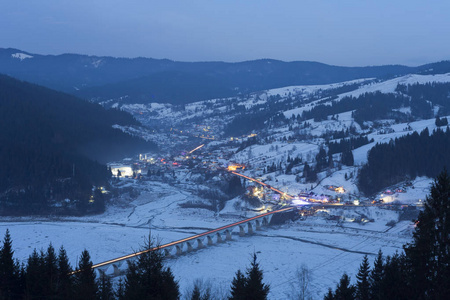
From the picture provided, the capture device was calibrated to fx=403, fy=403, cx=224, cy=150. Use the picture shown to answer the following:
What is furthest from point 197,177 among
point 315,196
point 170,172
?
point 315,196

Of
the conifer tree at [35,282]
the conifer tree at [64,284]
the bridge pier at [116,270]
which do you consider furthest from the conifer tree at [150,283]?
the bridge pier at [116,270]

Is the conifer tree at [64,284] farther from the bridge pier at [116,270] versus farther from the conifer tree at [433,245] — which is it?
the bridge pier at [116,270]

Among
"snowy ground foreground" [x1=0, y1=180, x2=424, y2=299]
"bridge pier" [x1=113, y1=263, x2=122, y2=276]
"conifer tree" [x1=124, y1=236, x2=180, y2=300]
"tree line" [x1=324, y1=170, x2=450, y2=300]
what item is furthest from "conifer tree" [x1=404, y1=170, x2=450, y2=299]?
"bridge pier" [x1=113, y1=263, x2=122, y2=276]

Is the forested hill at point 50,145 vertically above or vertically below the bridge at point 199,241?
above

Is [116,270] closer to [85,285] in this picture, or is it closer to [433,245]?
[85,285]

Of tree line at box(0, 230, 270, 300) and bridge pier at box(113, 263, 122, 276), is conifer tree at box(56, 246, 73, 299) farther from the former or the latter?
bridge pier at box(113, 263, 122, 276)

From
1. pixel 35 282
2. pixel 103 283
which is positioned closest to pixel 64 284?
pixel 35 282
